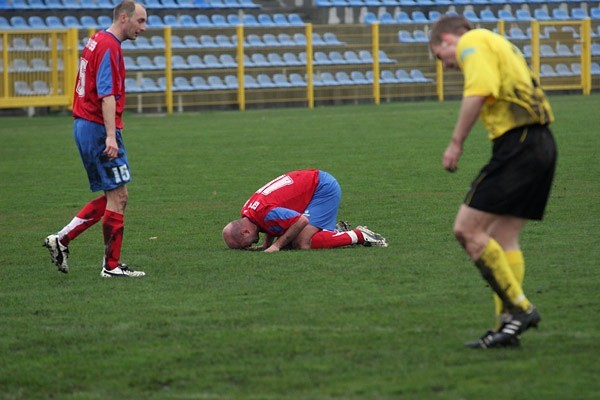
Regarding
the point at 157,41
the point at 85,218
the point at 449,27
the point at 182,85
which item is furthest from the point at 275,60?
the point at 449,27

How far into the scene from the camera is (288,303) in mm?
7082

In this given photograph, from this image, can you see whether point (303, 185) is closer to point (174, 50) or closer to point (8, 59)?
point (8, 59)

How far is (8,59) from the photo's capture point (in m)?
26.9

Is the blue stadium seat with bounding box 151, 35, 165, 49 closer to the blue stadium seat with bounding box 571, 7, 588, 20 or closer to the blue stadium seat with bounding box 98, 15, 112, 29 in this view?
the blue stadium seat with bounding box 98, 15, 112, 29

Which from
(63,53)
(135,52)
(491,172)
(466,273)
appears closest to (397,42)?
(135,52)

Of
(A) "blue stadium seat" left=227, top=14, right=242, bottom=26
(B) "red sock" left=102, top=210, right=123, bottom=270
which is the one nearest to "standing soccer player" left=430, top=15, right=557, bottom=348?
(B) "red sock" left=102, top=210, right=123, bottom=270

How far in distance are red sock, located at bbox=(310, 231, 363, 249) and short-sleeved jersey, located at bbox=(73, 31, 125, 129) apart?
6.49 ft

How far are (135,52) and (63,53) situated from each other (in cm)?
354

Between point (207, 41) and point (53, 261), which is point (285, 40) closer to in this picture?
point (207, 41)

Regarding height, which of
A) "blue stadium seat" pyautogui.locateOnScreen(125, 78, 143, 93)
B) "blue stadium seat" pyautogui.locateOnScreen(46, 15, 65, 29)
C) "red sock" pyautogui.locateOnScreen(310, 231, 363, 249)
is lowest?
"red sock" pyautogui.locateOnScreen(310, 231, 363, 249)

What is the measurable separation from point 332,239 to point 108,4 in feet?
77.4

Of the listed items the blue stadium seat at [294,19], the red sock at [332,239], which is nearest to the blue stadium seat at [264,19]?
the blue stadium seat at [294,19]

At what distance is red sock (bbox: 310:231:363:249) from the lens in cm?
948

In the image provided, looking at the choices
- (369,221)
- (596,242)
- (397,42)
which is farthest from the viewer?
(397,42)
